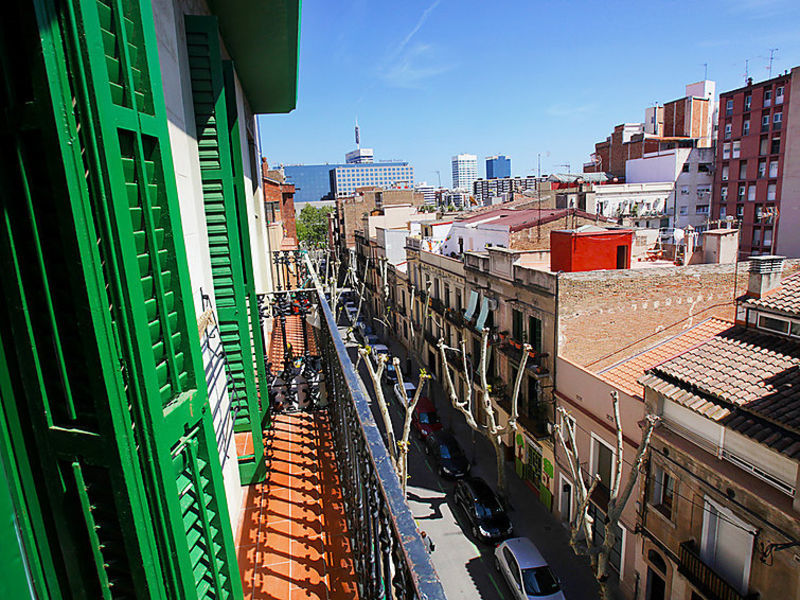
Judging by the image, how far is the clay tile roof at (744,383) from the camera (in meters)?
8.72

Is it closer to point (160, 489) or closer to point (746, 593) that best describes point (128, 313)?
point (160, 489)

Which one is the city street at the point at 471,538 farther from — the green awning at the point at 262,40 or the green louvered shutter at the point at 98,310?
the green louvered shutter at the point at 98,310

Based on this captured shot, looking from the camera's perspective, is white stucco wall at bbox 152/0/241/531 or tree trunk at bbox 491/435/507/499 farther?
A: tree trunk at bbox 491/435/507/499

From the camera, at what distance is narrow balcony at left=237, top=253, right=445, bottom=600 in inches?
87.8

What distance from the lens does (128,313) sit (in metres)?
1.68

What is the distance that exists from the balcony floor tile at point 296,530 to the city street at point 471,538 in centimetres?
937

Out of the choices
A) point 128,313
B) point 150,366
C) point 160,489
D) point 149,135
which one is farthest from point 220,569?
point 149,135

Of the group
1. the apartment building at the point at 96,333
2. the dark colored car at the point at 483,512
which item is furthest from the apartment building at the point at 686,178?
the apartment building at the point at 96,333

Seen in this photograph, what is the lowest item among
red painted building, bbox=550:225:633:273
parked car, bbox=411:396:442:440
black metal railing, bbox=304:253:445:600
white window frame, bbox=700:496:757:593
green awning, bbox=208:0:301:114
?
parked car, bbox=411:396:442:440

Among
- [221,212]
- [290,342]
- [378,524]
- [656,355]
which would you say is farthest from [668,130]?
[378,524]

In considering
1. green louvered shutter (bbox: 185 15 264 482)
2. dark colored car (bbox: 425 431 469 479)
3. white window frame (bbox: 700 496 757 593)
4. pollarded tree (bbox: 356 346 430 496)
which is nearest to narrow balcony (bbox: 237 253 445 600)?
green louvered shutter (bbox: 185 15 264 482)

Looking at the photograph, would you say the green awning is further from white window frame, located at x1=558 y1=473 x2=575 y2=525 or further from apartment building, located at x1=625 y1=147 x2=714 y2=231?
apartment building, located at x1=625 y1=147 x2=714 y2=231

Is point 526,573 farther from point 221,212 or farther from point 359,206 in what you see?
point 359,206

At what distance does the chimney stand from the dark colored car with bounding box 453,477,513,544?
9056 millimetres
